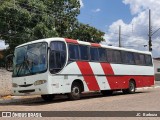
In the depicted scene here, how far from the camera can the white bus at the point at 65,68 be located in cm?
1983

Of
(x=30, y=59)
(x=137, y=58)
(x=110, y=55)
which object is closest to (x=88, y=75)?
(x=110, y=55)

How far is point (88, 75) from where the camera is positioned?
74.8 ft

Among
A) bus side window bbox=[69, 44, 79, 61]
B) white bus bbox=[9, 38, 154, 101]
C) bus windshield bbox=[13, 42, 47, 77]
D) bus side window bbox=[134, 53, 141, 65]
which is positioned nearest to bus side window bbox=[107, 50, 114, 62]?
white bus bbox=[9, 38, 154, 101]

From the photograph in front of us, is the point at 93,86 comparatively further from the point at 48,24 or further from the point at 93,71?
the point at 48,24

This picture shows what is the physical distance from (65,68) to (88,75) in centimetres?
239

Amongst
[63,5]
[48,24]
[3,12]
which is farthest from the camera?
[63,5]

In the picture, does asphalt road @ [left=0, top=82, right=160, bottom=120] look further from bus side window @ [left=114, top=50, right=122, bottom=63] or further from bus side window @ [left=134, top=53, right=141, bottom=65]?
A: bus side window @ [left=134, top=53, right=141, bottom=65]

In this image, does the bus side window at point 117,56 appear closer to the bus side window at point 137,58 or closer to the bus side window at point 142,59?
the bus side window at point 137,58

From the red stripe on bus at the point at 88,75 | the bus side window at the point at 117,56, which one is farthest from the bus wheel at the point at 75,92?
the bus side window at the point at 117,56

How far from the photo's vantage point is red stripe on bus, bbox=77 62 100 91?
72.8 feet

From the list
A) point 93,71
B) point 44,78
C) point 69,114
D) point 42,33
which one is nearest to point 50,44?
point 44,78

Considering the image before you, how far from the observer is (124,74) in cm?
2661

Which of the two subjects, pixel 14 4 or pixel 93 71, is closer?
pixel 93 71

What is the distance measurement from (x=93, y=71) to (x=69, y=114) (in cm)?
898
